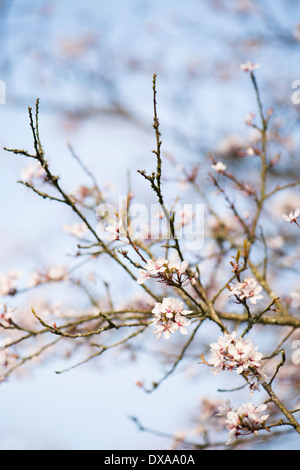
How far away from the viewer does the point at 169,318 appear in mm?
1604

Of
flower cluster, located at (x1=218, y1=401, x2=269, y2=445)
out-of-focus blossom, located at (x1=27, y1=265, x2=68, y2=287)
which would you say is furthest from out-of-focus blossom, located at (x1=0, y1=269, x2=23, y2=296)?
flower cluster, located at (x1=218, y1=401, x2=269, y2=445)

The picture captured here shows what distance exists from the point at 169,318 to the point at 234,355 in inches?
11.8

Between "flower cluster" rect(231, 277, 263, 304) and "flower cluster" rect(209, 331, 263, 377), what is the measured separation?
172 mm

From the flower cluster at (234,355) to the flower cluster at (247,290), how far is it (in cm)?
17

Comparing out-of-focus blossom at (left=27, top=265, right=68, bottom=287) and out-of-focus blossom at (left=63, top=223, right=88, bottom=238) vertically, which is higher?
out-of-focus blossom at (left=63, top=223, right=88, bottom=238)

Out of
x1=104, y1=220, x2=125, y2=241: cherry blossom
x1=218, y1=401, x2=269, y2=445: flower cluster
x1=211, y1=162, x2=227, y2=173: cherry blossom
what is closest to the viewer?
x1=218, y1=401, x2=269, y2=445: flower cluster

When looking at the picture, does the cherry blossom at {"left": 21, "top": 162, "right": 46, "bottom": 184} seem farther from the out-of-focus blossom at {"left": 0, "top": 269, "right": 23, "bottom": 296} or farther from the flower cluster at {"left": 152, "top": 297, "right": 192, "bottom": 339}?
the flower cluster at {"left": 152, "top": 297, "right": 192, "bottom": 339}

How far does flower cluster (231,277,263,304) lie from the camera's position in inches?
62.0

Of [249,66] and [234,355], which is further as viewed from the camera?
[249,66]

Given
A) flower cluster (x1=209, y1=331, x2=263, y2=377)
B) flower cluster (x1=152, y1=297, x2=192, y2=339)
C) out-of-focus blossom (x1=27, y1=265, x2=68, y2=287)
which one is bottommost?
flower cluster (x1=209, y1=331, x2=263, y2=377)

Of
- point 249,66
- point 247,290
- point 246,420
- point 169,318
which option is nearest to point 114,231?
point 169,318

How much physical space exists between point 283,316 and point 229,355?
1039 millimetres

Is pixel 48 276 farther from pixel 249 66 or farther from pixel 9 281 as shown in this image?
pixel 249 66
